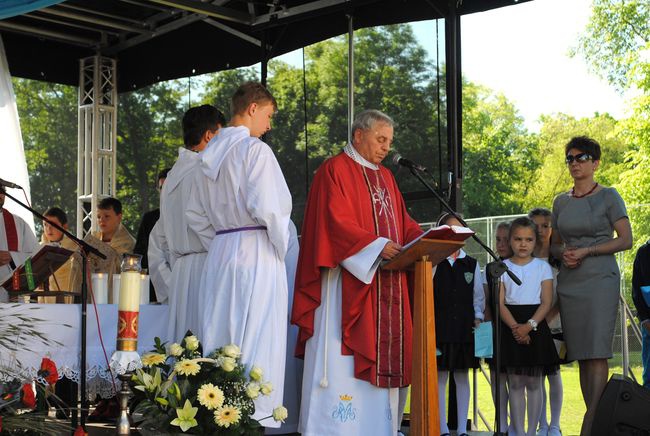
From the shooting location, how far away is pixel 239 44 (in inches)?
431

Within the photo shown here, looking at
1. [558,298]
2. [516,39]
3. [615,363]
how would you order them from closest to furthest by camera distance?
1. [558,298]
2. [615,363]
3. [516,39]

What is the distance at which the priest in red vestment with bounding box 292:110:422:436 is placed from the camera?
524cm

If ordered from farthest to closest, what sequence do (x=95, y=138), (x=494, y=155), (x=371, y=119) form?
(x=494, y=155), (x=95, y=138), (x=371, y=119)

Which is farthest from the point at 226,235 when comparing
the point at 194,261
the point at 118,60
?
the point at 118,60

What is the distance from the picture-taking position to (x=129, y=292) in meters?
3.77

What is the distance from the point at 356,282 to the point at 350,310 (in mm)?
160

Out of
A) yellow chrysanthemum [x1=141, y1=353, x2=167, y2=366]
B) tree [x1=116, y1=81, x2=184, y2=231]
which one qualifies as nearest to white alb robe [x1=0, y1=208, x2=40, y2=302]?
yellow chrysanthemum [x1=141, y1=353, x2=167, y2=366]

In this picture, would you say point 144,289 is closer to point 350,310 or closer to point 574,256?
point 350,310

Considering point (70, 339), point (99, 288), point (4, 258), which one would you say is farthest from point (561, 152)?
point (70, 339)

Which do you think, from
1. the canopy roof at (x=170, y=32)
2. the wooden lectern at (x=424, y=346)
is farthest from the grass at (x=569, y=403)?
the wooden lectern at (x=424, y=346)

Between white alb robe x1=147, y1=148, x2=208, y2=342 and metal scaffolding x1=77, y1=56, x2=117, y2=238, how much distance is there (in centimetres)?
631

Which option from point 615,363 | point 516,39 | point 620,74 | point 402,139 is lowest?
point 615,363

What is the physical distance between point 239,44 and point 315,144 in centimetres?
188

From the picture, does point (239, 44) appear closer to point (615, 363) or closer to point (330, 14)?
point (330, 14)
